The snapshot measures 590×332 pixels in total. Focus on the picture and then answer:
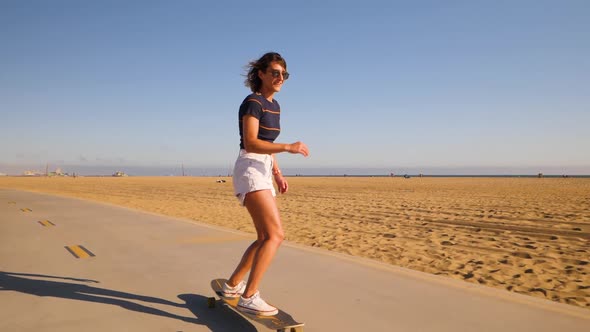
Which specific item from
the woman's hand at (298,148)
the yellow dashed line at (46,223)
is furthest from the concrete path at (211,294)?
the yellow dashed line at (46,223)

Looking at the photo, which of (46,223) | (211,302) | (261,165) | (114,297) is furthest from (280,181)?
(46,223)

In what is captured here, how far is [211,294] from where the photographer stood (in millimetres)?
4102

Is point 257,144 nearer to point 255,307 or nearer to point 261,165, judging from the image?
point 261,165

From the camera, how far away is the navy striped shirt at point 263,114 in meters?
2.96

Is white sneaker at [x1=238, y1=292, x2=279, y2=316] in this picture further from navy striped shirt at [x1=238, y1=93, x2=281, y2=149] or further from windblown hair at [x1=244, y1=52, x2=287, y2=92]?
windblown hair at [x1=244, y1=52, x2=287, y2=92]

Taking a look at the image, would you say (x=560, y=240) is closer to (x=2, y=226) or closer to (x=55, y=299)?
(x=55, y=299)

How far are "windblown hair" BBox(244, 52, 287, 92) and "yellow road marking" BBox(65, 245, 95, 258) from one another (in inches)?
175

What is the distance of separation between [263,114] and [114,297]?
2522 mm

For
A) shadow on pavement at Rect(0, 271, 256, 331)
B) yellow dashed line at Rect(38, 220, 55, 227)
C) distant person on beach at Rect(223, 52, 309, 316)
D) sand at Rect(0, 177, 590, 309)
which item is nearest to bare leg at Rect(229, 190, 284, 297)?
distant person on beach at Rect(223, 52, 309, 316)

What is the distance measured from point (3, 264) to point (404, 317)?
5462 mm

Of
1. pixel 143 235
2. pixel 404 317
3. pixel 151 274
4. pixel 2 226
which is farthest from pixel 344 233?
pixel 2 226

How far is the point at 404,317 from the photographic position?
11.2 feet

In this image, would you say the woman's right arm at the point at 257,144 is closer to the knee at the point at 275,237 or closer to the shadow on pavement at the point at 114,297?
the knee at the point at 275,237

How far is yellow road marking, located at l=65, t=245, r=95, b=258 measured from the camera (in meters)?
6.12
